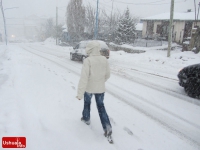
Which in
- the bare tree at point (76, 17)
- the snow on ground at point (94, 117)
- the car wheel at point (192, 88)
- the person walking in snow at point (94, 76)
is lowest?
the snow on ground at point (94, 117)

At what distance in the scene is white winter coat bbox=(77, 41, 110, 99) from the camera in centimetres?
307

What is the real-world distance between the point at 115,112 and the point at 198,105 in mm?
2826

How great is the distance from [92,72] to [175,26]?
25126 millimetres

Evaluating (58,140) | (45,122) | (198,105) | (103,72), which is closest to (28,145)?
(58,140)

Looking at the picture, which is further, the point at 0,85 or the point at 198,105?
the point at 0,85

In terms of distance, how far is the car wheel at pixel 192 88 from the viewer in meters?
5.82

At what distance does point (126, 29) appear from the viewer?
71.2 ft

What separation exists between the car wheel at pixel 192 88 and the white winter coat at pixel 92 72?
13.8ft

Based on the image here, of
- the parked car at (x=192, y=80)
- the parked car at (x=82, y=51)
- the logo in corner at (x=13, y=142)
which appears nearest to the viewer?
the logo in corner at (x=13, y=142)

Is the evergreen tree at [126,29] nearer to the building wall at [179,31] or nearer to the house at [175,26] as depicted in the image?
the house at [175,26]

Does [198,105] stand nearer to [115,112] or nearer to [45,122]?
[115,112]

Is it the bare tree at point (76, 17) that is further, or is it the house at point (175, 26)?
the bare tree at point (76, 17)

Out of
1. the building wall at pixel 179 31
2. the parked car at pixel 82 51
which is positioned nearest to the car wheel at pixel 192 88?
the parked car at pixel 82 51

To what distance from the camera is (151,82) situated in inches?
300
